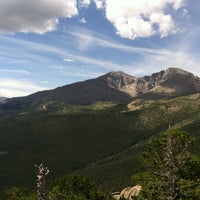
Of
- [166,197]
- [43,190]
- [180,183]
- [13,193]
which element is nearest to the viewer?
[43,190]

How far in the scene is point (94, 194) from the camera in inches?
3174

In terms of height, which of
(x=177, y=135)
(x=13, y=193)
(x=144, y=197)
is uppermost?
(x=177, y=135)

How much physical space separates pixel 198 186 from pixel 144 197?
A: 330 inches

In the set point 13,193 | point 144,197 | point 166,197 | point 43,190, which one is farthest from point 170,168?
point 13,193

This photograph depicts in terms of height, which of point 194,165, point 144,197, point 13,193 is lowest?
A: point 13,193

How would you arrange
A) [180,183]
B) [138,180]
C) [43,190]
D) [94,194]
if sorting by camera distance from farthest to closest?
1. [94,194]
2. [138,180]
3. [180,183]
4. [43,190]

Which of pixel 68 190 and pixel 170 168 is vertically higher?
pixel 170 168

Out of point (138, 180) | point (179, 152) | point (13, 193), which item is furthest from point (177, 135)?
point (13, 193)

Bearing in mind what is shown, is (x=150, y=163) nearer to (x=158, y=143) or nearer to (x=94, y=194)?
(x=158, y=143)

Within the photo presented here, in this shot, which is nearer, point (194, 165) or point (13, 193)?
point (194, 165)

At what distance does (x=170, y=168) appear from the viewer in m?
45.4

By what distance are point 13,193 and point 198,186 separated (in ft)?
178

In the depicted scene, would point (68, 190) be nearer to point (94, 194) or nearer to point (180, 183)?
point (94, 194)

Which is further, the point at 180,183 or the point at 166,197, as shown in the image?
the point at 180,183
